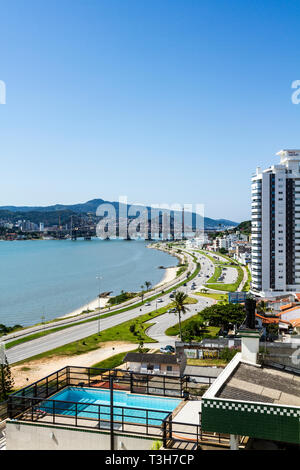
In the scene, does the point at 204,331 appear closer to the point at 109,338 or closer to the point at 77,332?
the point at 109,338

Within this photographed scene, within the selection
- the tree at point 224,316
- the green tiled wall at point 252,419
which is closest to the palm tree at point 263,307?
the tree at point 224,316

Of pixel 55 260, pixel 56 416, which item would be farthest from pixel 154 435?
pixel 55 260

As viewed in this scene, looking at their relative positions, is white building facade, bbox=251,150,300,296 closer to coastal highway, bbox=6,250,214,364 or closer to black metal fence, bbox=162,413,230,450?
coastal highway, bbox=6,250,214,364

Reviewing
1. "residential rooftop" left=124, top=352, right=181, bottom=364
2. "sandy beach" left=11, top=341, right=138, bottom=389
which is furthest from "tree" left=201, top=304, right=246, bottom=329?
"residential rooftop" left=124, top=352, right=181, bottom=364

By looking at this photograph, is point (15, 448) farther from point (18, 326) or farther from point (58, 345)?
point (18, 326)

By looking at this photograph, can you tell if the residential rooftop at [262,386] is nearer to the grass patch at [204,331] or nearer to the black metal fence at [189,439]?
the black metal fence at [189,439]
